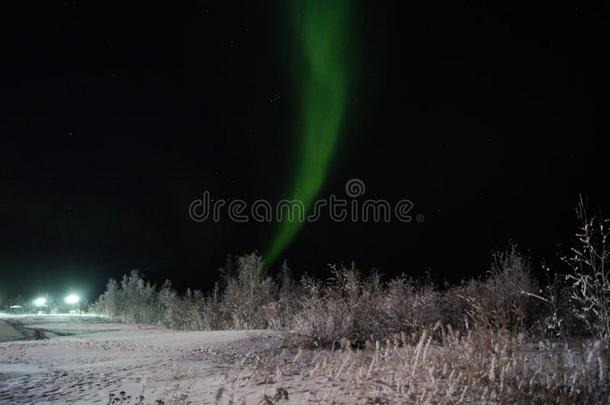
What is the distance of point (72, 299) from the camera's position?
7444 cm

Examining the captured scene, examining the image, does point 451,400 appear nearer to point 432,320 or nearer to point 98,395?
point 98,395

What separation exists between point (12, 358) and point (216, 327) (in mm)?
11111

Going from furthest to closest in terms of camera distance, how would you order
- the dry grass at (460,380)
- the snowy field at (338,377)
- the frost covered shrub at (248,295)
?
the frost covered shrub at (248,295), the snowy field at (338,377), the dry grass at (460,380)

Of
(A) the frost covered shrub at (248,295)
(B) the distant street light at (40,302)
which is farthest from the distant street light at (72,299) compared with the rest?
(A) the frost covered shrub at (248,295)

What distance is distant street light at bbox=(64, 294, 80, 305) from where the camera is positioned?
72.8 metres

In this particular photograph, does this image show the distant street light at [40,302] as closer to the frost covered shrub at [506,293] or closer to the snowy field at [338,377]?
the snowy field at [338,377]

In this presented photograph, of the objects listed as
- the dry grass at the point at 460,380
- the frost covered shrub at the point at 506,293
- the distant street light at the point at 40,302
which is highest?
the distant street light at the point at 40,302

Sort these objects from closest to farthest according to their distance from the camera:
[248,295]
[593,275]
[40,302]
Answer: [593,275] < [248,295] < [40,302]

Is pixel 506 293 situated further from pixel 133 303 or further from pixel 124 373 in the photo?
pixel 133 303

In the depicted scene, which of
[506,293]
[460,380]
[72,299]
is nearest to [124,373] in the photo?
[460,380]

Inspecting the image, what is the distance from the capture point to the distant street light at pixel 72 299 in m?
72.8

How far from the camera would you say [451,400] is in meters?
4.83

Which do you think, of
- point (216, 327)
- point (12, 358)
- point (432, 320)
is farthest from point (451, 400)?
point (216, 327)

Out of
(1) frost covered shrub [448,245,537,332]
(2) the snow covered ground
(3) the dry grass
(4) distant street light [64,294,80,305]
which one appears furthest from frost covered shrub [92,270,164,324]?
(3) the dry grass
